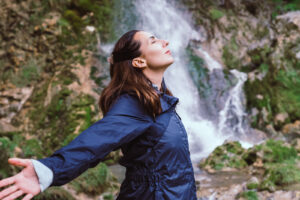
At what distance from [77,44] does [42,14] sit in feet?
4.83

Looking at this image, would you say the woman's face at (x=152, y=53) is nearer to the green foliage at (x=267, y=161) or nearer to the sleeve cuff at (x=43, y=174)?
the sleeve cuff at (x=43, y=174)

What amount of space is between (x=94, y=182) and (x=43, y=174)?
4.61m

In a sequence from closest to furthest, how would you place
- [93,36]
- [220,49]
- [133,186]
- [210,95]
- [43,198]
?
[133,186] → [43,198] → [93,36] → [210,95] → [220,49]

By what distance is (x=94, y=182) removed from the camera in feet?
18.1

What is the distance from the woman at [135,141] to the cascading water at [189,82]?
8.13 m

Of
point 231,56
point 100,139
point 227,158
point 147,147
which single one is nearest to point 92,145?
point 100,139

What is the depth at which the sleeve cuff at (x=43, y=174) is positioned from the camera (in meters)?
1.12

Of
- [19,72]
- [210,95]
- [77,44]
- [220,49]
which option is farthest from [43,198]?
[220,49]

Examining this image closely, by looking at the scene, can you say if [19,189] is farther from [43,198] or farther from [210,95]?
[210,95]

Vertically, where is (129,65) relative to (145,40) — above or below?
below

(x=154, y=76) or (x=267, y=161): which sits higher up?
(x=154, y=76)

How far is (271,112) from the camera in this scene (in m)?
11.3

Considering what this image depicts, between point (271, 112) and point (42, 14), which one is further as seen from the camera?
point (271, 112)

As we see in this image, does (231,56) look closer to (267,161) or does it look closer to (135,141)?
(267,161)
